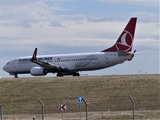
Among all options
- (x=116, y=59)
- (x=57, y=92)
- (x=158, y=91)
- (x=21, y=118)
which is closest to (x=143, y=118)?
(x=21, y=118)

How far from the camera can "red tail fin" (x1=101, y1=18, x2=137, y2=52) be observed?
57.5m

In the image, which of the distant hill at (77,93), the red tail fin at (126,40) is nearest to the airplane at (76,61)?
the red tail fin at (126,40)

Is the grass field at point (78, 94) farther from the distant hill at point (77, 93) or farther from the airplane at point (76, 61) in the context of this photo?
the airplane at point (76, 61)

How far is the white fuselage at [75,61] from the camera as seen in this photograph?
56.8m

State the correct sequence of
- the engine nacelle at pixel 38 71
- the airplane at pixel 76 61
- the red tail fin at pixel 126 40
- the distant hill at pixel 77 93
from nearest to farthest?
the distant hill at pixel 77 93 < the airplane at pixel 76 61 < the red tail fin at pixel 126 40 < the engine nacelle at pixel 38 71

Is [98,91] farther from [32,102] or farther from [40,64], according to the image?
[40,64]

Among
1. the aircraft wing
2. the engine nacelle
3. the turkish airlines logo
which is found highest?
the turkish airlines logo

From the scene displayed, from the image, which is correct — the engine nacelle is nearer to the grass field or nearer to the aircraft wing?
the aircraft wing

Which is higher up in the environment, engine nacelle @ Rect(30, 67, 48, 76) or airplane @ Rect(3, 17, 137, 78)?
airplane @ Rect(3, 17, 137, 78)

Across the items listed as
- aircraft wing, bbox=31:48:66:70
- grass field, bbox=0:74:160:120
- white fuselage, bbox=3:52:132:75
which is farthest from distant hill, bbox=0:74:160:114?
aircraft wing, bbox=31:48:66:70

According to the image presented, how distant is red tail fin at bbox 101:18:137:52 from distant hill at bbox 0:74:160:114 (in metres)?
9.91

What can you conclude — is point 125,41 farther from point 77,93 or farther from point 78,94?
point 78,94

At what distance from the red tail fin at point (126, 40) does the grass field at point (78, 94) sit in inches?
392

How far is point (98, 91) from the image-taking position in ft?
141
